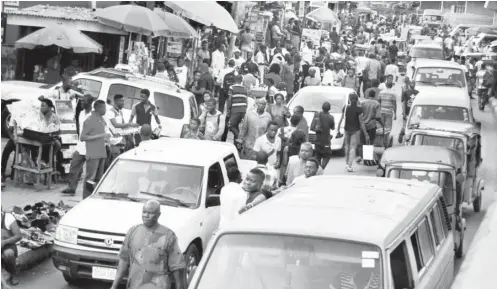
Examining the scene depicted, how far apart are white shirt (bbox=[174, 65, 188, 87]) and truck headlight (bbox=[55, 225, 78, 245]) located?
1394cm

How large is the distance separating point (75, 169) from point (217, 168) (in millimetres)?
4176

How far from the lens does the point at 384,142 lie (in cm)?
2141

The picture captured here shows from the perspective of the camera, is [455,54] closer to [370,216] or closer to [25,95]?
[25,95]

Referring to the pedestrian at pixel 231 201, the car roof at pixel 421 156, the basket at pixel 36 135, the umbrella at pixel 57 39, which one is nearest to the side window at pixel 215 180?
the pedestrian at pixel 231 201

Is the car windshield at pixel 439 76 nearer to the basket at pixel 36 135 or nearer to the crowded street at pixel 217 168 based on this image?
the crowded street at pixel 217 168

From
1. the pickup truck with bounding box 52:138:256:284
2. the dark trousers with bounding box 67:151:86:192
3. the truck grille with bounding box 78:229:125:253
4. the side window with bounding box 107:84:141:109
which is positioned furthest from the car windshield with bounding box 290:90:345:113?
the truck grille with bounding box 78:229:125:253

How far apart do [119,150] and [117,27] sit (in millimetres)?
7476

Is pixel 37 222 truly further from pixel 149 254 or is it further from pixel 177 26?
pixel 177 26

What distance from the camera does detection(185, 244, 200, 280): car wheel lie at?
10912 mm

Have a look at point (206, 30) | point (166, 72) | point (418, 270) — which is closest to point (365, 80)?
point (206, 30)

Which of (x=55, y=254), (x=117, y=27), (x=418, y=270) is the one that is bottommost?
(x=55, y=254)

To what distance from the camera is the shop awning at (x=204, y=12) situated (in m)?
27.2

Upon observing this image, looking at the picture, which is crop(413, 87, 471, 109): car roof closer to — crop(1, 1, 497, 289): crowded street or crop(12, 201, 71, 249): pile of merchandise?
crop(1, 1, 497, 289): crowded street

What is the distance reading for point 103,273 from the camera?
34.8 feet
